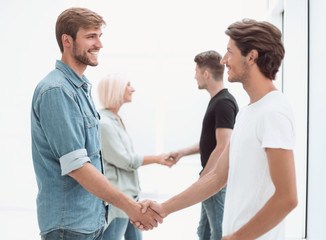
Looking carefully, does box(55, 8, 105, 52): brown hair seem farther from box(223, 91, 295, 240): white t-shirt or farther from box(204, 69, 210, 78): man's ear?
box(204, 69, 210, 78): man's ear

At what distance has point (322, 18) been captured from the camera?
7.32 ft

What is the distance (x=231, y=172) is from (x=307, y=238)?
1.69m

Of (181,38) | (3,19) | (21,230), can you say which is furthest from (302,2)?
(3,19)

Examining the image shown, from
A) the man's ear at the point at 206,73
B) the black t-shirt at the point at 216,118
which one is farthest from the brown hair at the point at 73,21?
the man's ear at the point at 206,73

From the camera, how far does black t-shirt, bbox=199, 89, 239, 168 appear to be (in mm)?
2406

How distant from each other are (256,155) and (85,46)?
0.90m

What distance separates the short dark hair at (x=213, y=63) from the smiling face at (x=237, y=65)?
4.11ft

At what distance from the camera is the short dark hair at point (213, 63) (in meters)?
2.68

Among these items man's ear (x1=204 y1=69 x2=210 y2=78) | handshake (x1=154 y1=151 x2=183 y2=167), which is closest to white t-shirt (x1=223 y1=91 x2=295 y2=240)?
man's ear (x1=204 y1=69 x2=210 y2=78)

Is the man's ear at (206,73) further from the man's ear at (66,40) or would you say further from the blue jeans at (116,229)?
the man's ear at (66,40)

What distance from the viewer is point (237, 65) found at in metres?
1.38

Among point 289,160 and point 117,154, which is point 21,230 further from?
point 289,160

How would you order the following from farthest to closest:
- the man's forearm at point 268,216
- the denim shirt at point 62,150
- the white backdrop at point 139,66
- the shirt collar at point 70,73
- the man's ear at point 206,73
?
the white backdrop at point 139,66
the man's ear at point 206,73
the shirt collar at point 70,73
the denim shirt at point 62,150
the man's forearm at point 268,216

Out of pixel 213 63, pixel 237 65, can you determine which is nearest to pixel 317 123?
pixel 213 63
